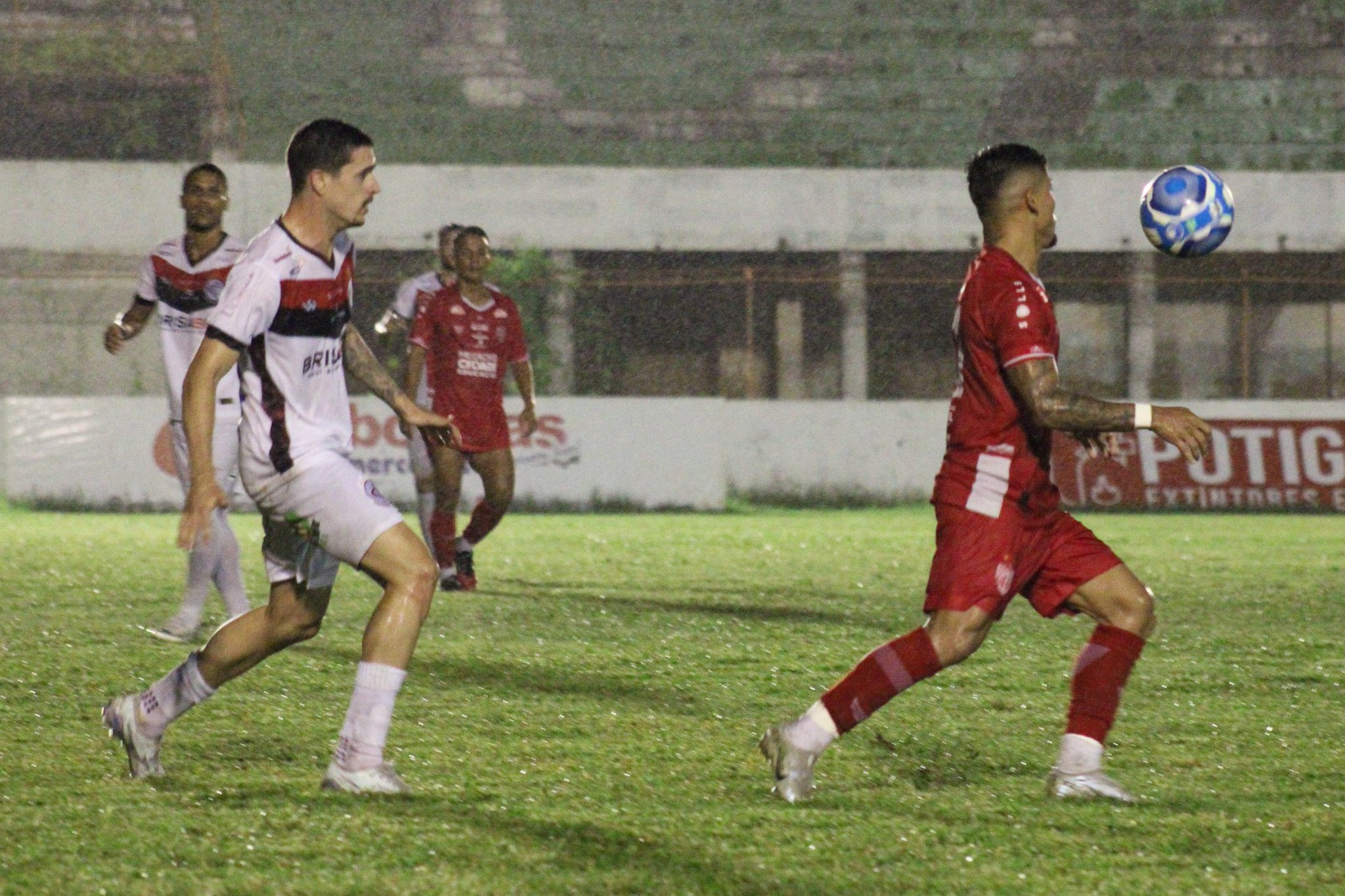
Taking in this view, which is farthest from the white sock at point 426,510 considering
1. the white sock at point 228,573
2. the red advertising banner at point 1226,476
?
the red advertising banner at point 1226,476

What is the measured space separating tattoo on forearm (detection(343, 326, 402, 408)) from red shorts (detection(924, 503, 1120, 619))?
1.57m

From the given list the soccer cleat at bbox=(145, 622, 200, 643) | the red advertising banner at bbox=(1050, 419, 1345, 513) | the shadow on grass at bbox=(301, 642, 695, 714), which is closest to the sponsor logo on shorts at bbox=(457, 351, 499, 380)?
the soccer cleat at bbox=(145, 622, 200, 643)

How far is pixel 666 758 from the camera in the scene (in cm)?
501

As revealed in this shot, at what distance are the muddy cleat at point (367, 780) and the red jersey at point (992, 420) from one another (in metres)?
1.55

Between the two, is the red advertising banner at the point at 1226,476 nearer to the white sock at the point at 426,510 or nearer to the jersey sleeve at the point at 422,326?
the white sock at the point at 426,510

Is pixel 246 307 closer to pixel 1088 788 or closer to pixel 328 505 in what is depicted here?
pixel 328 505

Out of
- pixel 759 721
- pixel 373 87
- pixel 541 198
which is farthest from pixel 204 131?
pixel 759 721

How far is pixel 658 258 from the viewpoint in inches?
987

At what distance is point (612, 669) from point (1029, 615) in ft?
9.83

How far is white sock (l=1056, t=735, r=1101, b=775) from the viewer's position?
4418 mm

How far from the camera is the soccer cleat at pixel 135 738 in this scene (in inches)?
183

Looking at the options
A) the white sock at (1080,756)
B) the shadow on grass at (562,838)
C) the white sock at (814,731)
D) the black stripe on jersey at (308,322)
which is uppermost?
the black stripe on jersey at (308,322)

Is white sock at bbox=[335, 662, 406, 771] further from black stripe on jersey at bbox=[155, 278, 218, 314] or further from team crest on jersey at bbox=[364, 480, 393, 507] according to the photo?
black stripe on jersey at bbox=[155, 278, 218, 314]

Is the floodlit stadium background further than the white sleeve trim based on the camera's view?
Yes
